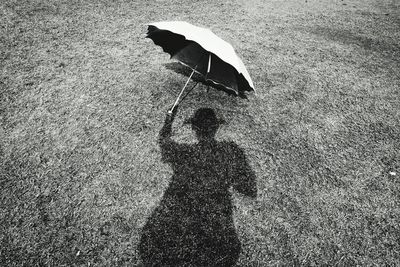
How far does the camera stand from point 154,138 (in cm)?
395

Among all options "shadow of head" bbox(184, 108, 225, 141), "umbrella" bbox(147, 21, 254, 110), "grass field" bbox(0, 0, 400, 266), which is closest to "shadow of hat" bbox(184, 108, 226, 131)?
"shadow of head" bbox(184, 108, 225, 141)

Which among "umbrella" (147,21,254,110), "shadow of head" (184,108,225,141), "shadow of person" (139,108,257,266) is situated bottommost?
"shadow of person" (139,108,257,266)

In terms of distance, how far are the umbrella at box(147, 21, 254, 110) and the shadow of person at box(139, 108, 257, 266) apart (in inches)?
39.3

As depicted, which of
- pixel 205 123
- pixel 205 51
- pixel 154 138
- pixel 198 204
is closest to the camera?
pixel 198 204

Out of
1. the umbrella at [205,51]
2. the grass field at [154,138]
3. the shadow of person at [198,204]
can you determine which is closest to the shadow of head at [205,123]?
the shadow of person at [198,204]

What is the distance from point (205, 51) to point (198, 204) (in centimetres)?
219

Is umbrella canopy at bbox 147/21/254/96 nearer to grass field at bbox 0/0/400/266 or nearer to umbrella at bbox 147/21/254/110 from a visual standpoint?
umbrella at bbox 147/21/254/110

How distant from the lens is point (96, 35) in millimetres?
5977

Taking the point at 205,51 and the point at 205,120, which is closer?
the point at 205,51

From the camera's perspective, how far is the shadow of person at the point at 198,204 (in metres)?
2.85

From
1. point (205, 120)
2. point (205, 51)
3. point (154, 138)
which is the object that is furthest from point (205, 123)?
point (205, 51)

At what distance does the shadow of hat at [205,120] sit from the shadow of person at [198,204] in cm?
2

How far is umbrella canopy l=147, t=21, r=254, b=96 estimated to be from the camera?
114 inches

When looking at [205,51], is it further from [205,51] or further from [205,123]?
[205,123]
